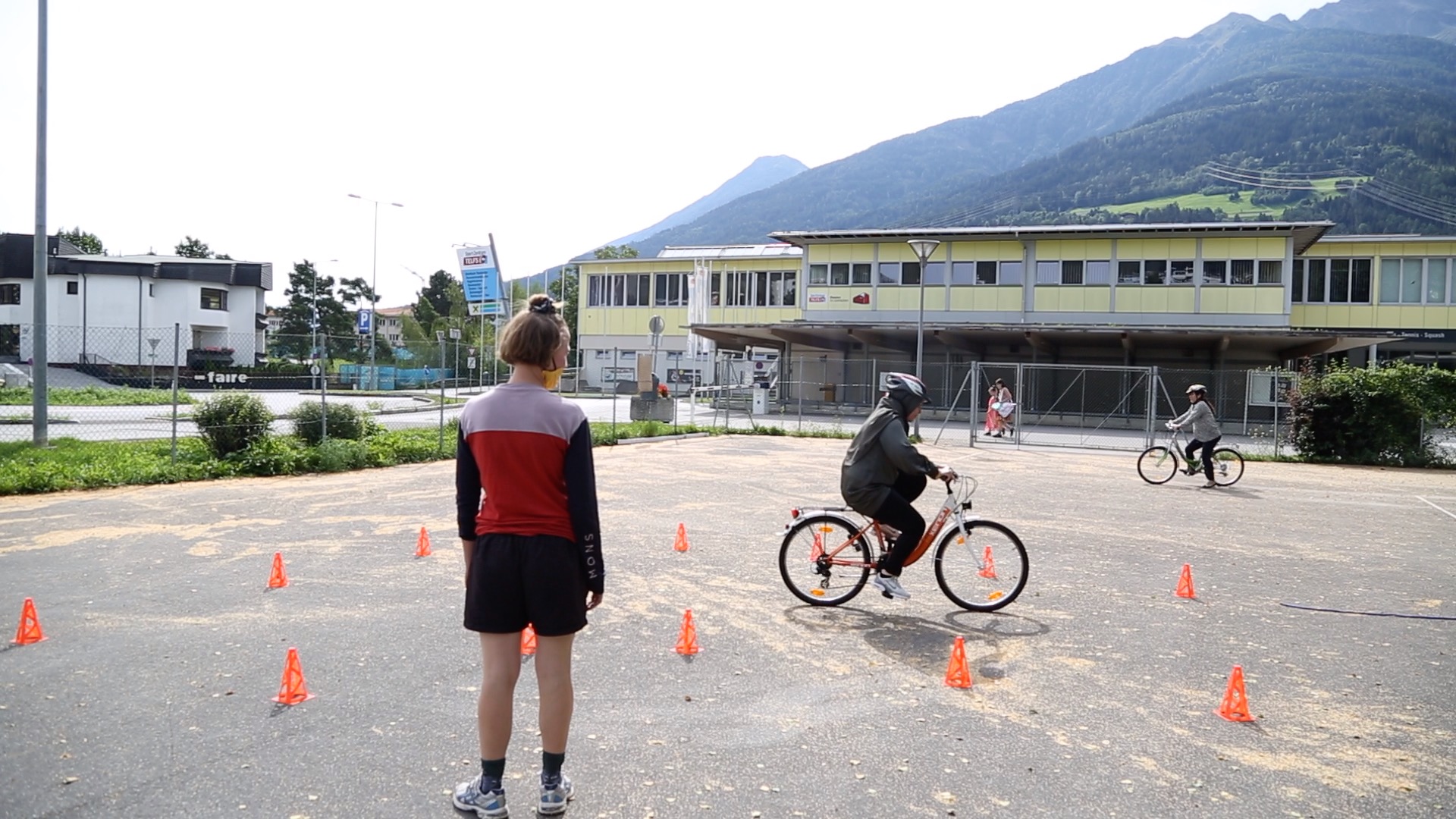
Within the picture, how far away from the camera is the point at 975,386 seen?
27.9m

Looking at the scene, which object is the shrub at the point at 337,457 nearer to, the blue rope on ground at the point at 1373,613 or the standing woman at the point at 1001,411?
the blue rope on ground at the point at 1373,613

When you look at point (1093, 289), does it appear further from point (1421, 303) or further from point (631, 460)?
point (631, 460)

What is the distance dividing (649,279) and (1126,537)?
2058 inches

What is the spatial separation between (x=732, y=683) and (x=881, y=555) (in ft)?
7.21

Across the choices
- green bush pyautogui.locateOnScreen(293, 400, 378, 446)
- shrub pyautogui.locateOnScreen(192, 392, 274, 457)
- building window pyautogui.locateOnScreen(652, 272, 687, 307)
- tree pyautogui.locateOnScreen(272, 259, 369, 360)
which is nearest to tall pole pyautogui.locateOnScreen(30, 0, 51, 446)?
shrub pyautogui.locateOnScreen(192, 392, 274, 457)

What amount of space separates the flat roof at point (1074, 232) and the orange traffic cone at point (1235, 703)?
35.6 meters

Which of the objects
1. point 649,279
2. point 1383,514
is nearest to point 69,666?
point 1383,514

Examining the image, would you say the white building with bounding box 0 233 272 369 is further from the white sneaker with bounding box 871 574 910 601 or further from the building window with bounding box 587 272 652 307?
the white sneaker with bounding box 871 574 910 601

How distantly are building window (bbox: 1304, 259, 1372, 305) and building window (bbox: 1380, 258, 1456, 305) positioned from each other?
1117mm

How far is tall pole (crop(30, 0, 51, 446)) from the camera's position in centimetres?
1620

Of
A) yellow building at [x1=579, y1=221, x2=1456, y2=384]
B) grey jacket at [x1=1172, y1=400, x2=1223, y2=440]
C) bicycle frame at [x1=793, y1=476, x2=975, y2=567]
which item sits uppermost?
yellow building at [x1=579, y1=221, x2=1456, y2=384]

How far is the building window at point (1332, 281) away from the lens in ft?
151

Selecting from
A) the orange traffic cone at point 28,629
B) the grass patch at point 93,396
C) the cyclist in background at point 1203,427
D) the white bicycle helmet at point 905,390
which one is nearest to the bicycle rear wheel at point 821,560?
the white bicycle helmet at point 905,390

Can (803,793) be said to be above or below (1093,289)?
below
